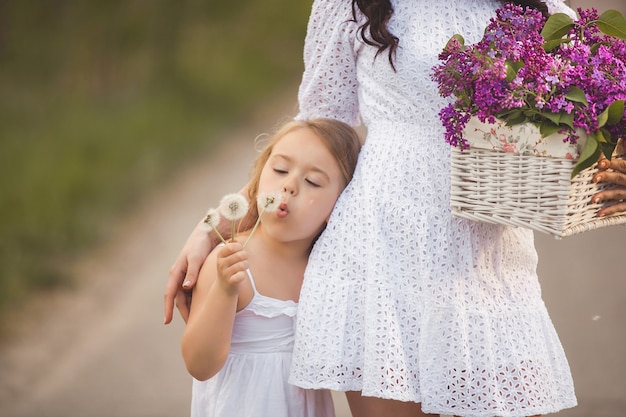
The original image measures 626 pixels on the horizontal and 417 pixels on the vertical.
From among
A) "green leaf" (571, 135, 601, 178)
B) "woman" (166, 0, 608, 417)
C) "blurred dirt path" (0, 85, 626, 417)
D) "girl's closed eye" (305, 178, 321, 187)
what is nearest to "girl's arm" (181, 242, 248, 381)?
"woman" (166, 0, 608, 417)

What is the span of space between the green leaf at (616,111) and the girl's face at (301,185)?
29.8 inches

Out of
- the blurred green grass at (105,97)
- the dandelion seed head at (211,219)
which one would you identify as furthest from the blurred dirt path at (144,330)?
the dandelion seed head at (211,219)

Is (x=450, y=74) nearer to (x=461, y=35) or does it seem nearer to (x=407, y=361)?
(x=461, y=35)

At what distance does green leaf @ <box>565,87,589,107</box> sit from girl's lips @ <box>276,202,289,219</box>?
0.76m

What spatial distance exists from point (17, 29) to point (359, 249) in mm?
5088

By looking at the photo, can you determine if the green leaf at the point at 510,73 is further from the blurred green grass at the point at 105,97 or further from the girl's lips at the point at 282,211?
the blurred green grass at the point at 105,97

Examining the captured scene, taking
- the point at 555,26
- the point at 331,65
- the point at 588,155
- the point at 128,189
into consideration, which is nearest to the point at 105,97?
the point at 128,189

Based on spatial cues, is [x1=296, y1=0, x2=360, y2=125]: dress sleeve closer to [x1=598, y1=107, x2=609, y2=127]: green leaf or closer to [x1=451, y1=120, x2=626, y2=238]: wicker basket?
[x1=451, y1=120, x2=626, y2=238]: wicker basket

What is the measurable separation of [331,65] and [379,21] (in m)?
0.25

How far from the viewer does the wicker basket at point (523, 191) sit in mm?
1735

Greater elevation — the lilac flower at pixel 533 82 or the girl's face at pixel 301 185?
the lilac flower at pixel 533 82

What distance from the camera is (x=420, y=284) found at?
1984mm

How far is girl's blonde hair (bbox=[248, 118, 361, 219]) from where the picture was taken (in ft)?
7.31

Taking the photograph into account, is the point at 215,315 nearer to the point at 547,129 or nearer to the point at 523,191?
the point at 523,191
